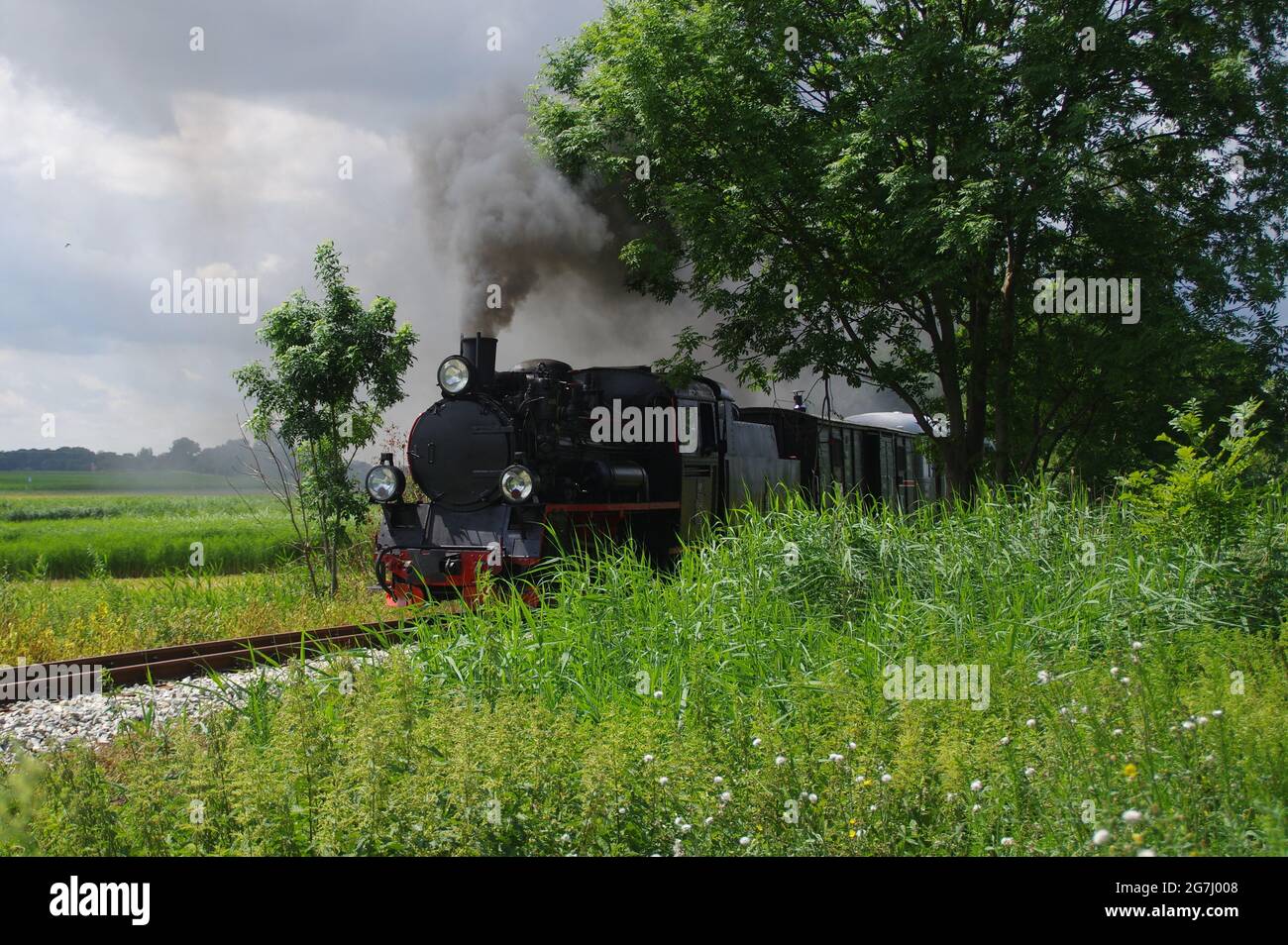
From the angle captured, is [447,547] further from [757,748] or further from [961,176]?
[961,176]

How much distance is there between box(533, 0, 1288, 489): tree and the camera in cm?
1234

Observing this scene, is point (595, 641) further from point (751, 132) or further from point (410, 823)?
point (751, 132)

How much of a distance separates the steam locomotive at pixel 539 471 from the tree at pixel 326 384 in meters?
1.90

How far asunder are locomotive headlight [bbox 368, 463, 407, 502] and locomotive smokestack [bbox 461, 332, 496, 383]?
4.78ft

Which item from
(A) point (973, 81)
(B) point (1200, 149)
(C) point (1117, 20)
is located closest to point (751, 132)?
(A) point (973, 81)

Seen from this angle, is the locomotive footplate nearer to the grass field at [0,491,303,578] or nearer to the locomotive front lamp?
the locomotive front lamp

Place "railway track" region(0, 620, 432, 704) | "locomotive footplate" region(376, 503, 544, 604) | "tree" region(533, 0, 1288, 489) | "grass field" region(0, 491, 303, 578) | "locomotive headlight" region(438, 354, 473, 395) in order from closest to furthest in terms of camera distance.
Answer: "railway track" region(0, 620, 432, 704) < "locomotive footplate" region(376, 503, 544, 604) < "locomotive headlight" region(438, 354, 473, 395) < "tree" region(533, 0, 1288, 489) < "grass field" region(0, 491, 303, 578)

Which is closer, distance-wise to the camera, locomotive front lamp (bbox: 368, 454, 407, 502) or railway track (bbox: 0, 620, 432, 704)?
railway track (bbox: 0, 620, 432, 704)

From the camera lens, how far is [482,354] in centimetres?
1092

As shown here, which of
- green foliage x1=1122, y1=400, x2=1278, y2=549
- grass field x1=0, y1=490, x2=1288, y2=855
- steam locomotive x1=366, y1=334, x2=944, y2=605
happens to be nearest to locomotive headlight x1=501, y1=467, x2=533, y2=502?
steam locomotive x1=366, y1=334, x2=944, y2=605

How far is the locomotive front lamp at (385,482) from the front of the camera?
11.0 m

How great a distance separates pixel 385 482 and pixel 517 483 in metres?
2.01

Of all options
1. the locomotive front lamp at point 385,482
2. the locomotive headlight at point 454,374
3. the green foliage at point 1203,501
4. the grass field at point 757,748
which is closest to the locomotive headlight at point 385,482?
the locomotive front lamp at point 385,482

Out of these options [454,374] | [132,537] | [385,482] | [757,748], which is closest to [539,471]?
[454,374]
